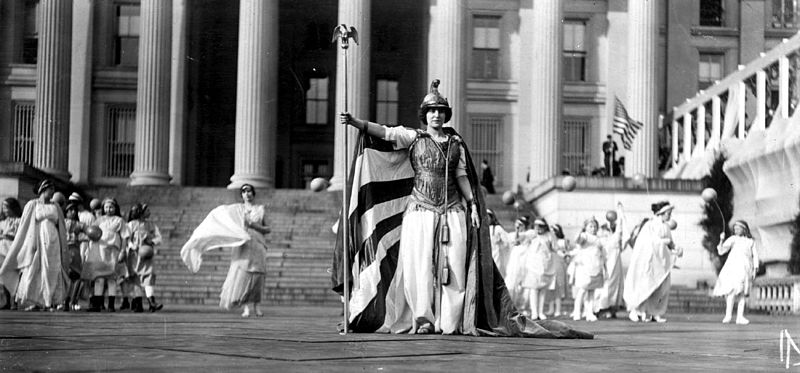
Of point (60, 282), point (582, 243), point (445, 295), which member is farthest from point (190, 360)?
point (582, 243)

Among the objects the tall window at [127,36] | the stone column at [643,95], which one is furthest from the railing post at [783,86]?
the tall window at [127,36]

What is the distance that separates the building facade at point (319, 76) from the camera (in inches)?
1491

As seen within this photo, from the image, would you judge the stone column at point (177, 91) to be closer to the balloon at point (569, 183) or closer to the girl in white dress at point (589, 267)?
the balloon at point (569, 183)

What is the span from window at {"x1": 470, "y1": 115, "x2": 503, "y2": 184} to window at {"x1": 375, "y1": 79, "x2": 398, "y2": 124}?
15.7 feet

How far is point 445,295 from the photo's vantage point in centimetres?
1134

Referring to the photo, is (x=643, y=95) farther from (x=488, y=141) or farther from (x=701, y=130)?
(x=488, y=141)

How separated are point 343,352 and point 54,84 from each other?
31.3 meters

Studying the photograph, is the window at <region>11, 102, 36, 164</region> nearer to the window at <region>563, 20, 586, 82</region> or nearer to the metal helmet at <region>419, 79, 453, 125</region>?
the window at <region>563, 20, 586, 82</region>

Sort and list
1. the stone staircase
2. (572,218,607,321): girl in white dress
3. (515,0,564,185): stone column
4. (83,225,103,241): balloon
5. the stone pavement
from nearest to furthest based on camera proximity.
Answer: the stone pavement, (83,225,103,241): balloon, (572,218,607,321): girl in white dress, the stone staircase, (515,0,564,185): stone column

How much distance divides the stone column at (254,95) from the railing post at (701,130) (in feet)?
39.4

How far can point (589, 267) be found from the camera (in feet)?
A: 69.7

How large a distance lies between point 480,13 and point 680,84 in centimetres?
740

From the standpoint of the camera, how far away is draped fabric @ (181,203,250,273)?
18.2m

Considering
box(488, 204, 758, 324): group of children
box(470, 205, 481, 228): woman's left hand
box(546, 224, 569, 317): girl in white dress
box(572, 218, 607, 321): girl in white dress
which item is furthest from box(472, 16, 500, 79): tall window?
box(470, 205, 481, 228): woman's left hand
